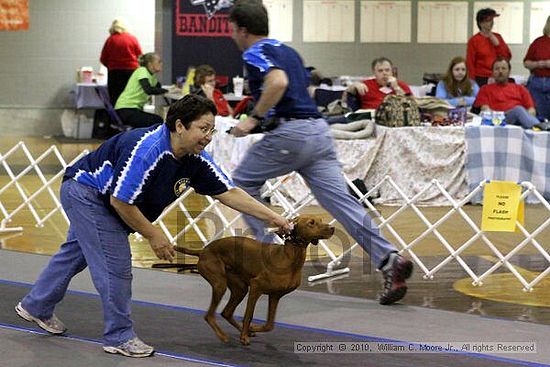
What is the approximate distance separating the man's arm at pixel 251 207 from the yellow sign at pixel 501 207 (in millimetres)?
1836

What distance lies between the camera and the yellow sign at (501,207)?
17.9 feet

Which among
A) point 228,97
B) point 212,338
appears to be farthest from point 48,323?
point 228,97

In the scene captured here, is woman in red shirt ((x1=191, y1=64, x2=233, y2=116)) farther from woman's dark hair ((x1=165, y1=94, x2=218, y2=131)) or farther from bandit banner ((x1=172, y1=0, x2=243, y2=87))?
woman's dark hair ((x1=165, y1=94, x2=218, y2=131))

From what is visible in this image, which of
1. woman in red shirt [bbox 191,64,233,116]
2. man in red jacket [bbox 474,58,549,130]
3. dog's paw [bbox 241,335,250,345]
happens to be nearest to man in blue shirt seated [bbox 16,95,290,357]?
dog's paw [bbox 241,335,250,345]

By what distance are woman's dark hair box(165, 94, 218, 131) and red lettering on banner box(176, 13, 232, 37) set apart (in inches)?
294

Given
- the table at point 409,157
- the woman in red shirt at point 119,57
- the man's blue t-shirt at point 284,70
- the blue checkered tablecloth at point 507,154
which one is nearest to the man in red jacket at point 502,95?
the blue checkered tablecloth at point 507,154

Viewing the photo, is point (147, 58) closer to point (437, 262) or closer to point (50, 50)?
point (50, 50)

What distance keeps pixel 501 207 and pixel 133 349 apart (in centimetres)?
231

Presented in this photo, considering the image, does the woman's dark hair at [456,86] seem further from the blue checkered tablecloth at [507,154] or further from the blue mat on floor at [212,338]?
the blue mat on floor at [212,338]

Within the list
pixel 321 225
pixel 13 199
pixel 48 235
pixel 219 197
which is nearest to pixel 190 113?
pixel 219 197

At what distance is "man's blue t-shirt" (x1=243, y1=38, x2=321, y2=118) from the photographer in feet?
15.2

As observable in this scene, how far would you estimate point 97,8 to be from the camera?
13.1 m

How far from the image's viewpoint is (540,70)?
9.94 m

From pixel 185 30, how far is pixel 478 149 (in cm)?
413
